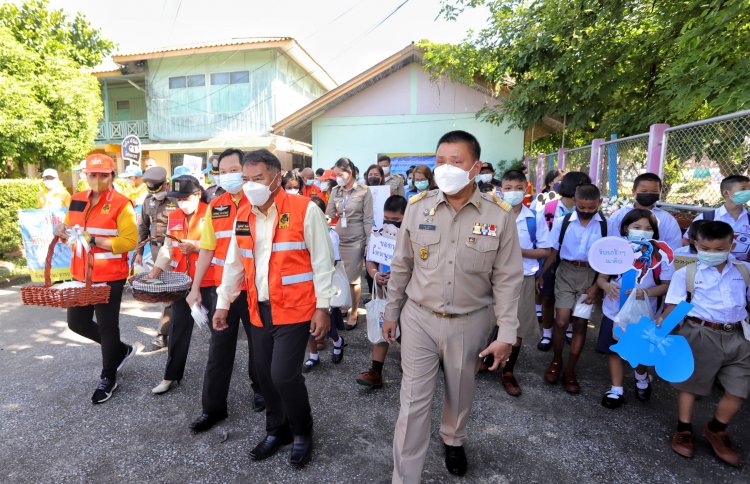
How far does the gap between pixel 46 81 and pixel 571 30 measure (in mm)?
12997

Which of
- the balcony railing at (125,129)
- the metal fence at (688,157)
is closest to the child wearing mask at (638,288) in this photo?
the metal fence at (688,157)

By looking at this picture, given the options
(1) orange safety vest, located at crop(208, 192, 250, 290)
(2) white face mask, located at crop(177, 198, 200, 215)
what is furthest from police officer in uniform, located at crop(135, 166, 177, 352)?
(1) orange safety vest, located at crop(208, 192, 250, 290)

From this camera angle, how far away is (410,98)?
1427 centimetres

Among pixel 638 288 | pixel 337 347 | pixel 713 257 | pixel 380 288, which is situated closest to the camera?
pixel 713 257

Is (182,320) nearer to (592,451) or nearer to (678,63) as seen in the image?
(592,451)

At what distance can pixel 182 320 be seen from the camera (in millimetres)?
3676

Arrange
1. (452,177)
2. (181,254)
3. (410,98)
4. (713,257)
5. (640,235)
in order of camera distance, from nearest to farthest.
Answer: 1. (452,177)
2. (713,257)
3. (640,235)
4. (181,254)
5. (410,98)

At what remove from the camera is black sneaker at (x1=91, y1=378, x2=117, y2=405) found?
3.47 meters

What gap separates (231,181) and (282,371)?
1449 mm

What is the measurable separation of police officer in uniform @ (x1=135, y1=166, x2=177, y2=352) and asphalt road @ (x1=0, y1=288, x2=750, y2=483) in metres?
0.50

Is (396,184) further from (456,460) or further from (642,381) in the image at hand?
(456,460)

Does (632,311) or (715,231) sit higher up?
(715,231)

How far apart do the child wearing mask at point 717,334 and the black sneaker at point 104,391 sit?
4.46m

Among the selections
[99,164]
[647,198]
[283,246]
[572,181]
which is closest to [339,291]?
[283,246]
